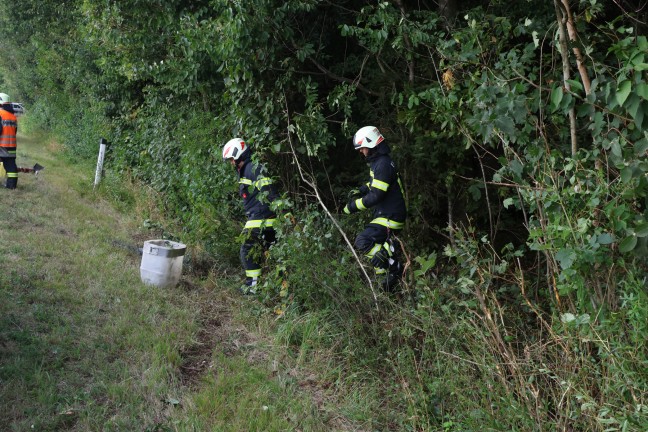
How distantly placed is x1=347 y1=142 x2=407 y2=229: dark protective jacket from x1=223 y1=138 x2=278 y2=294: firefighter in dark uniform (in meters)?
1.14

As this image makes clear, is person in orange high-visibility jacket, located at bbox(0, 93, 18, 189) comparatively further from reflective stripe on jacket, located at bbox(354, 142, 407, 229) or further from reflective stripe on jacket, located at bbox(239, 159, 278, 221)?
reflective stripe on jacket, located at bbox(354, 142, 407, 229)

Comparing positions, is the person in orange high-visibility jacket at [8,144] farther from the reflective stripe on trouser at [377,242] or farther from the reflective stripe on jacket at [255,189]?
the reflective stripe on trouser at [377,242]

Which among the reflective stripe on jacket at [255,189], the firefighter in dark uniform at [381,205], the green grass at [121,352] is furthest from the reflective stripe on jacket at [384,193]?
the green grass at [121,352]

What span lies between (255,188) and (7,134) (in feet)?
22.5

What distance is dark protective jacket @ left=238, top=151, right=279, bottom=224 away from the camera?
21.3 feet

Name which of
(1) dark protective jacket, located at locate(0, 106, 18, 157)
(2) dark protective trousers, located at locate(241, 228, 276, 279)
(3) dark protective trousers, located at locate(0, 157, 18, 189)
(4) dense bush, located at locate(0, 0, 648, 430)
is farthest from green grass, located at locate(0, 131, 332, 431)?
(1) dark protective jacket, located at locate(0, 106, 18, 157)

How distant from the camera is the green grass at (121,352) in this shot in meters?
3.84

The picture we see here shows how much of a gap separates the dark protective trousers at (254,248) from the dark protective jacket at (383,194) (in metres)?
1.24

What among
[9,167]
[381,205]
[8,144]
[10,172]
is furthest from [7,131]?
[381,205]

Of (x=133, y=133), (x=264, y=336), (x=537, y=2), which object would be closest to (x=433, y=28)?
(x=537, y=2)

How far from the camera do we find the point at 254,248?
6.64 m

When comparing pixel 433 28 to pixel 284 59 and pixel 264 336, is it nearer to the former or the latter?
pixel 284 59

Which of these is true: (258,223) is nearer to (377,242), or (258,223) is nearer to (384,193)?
(377,242)

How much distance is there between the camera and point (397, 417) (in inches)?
155
